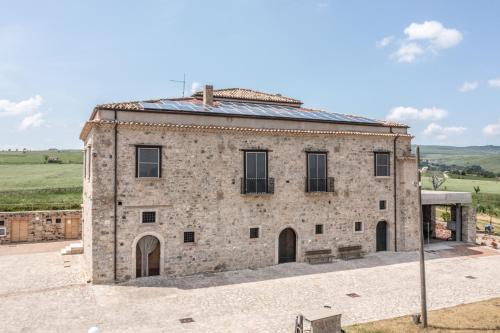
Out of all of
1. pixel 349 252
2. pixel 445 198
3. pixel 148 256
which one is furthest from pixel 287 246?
pixel 445 198

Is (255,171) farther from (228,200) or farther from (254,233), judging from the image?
(254,233)

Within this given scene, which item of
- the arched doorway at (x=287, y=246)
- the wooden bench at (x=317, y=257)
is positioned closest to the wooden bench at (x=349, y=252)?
the wooden bench at (x=317, y=257)

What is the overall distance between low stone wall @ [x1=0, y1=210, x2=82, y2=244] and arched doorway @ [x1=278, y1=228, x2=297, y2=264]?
16.7 meters

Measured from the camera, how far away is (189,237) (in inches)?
715

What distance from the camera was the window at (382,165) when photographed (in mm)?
22938

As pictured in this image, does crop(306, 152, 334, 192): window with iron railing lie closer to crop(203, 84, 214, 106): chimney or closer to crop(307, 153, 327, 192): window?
crop(307, 153, 327, 192): window

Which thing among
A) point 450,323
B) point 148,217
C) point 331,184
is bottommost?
point 450,323

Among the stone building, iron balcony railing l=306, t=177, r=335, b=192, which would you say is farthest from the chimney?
iron balcony railing l=306, t=177, r=335, b=192

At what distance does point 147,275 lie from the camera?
17.6 meters

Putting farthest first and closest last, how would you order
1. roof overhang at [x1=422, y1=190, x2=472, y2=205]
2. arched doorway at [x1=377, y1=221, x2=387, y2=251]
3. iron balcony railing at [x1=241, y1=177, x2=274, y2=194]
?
roof overhang at [x1=422, y1=190, x2=472, y2=205] < arched doorway at [x1=377, y1=221, x2=387, y2=251] < iron balcony railing at [x1=241, y1=177, x2=274, y2=194]

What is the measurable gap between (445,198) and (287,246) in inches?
512

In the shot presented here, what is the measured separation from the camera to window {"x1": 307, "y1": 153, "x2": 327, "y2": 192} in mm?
20906

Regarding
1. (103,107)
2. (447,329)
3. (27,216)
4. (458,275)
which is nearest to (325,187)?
(458,275)

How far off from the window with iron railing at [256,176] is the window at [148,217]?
15.3ft
